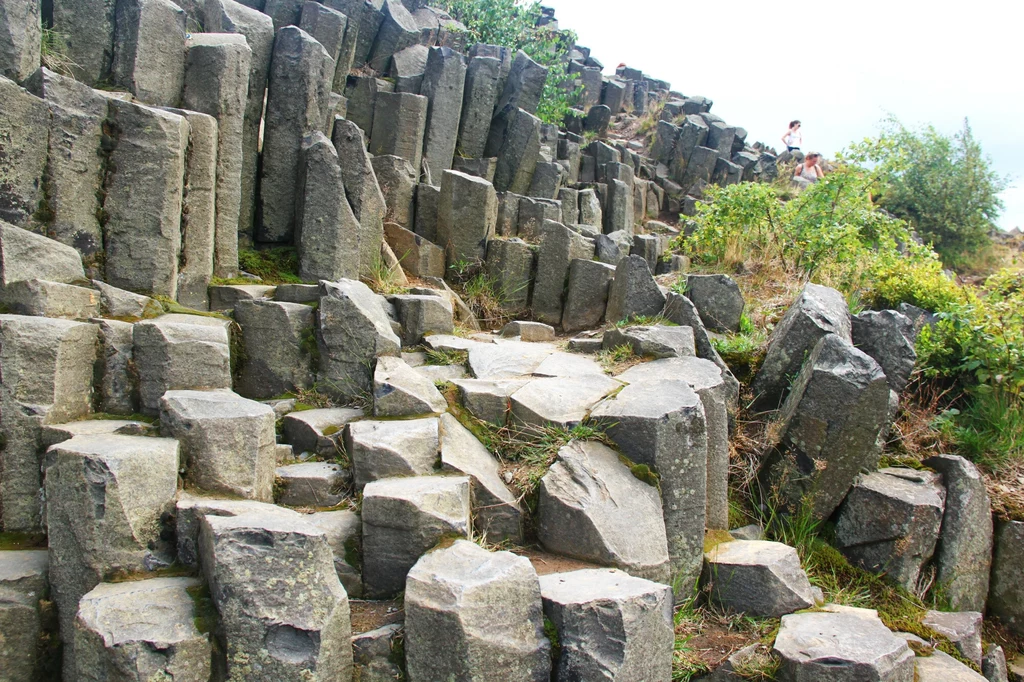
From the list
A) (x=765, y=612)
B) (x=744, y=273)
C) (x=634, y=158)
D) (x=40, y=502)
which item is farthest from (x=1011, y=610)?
(x=634, y=158)

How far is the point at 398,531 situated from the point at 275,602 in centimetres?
86

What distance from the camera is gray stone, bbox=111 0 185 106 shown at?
6.01m

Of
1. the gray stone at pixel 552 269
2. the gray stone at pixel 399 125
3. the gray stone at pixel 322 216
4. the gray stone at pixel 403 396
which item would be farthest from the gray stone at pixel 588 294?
the gray stone at pixel 403 396

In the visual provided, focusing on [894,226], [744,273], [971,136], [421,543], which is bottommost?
[421,543]

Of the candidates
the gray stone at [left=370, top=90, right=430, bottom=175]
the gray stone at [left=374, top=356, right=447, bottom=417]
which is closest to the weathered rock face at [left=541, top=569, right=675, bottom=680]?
the gray stone at [left=374, top=356, right=447, bottom=417]

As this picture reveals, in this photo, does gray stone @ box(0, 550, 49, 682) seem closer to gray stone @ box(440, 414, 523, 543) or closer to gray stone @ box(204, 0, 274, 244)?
gray stone @ box(440, 414, 523, 543)

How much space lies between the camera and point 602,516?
15.5ft

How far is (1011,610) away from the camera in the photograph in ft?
20.6

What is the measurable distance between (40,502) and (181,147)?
111 inches

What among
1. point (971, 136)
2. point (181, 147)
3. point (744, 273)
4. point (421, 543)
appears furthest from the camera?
point (971, 136)

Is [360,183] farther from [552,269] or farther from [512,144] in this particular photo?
[512,144]

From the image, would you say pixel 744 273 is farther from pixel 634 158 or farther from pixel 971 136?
pixel 971 136

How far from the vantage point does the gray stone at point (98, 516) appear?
3760 mm

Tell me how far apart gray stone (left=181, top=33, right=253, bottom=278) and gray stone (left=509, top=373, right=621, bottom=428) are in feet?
9.95
